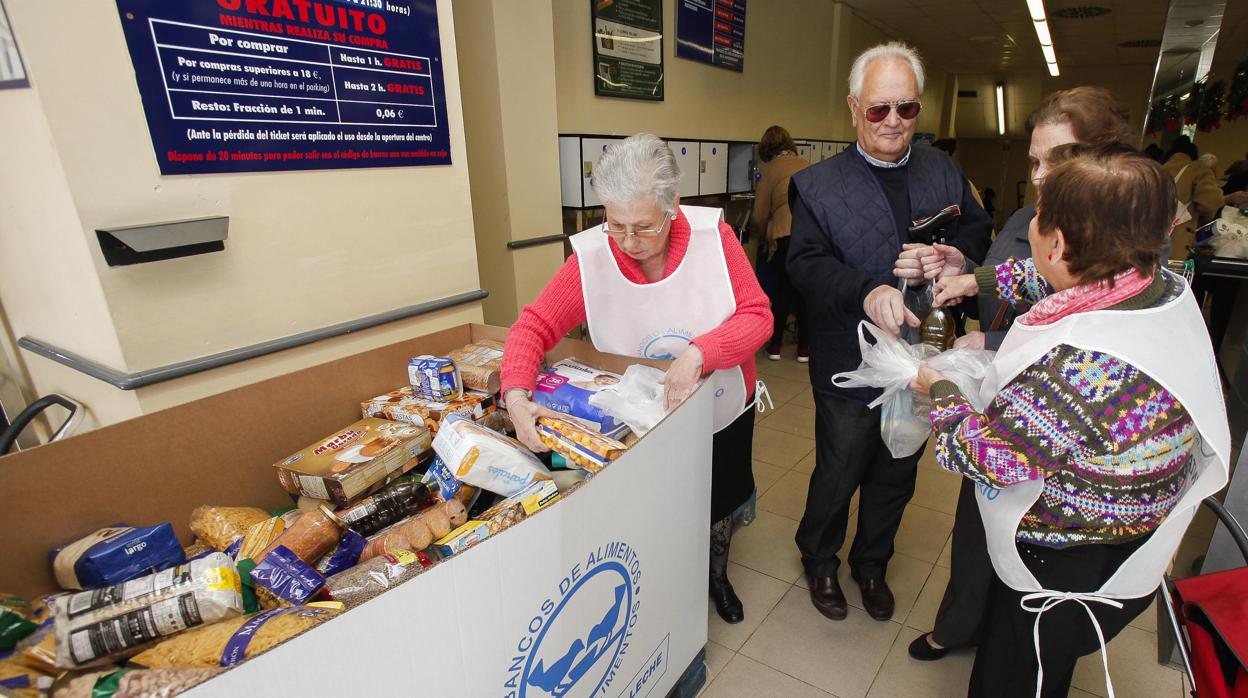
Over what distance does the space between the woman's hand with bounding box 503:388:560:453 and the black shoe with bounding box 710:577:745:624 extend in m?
1.06

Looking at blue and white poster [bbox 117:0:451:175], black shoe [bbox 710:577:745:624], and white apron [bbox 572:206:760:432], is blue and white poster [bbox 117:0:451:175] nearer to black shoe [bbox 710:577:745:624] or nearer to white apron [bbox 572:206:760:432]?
white apron [bbox 572:206:760:432]

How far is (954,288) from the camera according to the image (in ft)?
4.86

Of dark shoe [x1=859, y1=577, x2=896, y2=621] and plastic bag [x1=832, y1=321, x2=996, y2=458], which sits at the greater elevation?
plastic bag [x1=832, y1=321, x2=996, y2=458]

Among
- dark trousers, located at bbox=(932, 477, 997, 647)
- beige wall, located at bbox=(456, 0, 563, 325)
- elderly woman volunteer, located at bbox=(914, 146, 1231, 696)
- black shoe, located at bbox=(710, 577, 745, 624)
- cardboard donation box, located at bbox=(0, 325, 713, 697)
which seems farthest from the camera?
beige wall, located at bbox=(456, 0, 563, 325)

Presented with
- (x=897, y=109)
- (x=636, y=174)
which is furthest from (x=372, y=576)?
(x=897, y=109)

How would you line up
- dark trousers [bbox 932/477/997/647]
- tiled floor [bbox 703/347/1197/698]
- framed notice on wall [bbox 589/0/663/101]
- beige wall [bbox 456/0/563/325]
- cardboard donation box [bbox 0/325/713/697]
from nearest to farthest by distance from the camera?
cardboard donation box [bbox 0/325/713/697] < dark trousers [bbox 932/477/997/647] < tiled floor [bbox 703/347/1197/698] < beige wall [bbox 456/0/563/325] < framed notice on wall [bbox 589/0/663/101]

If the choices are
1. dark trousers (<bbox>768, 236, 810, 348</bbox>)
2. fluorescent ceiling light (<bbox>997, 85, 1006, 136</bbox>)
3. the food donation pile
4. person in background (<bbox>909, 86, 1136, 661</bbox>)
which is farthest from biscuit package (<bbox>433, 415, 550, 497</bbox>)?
fluorescent ceiling light (<bbox>997, 85, 1006, 136</bbox>)

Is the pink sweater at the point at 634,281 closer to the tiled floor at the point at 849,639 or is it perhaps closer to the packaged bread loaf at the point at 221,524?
the packaged bread loaf at the point at 221,524

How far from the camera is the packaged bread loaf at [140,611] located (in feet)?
2.71

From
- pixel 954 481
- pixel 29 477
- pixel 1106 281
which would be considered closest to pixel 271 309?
pixel 29 477

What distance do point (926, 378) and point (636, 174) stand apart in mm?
748

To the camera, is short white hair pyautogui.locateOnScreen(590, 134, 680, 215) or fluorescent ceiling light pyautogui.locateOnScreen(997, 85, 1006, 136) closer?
short white hair pyautogui.locateOnScreen(590, 134, 680, 215)

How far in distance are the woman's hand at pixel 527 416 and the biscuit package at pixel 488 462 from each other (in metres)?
0.04

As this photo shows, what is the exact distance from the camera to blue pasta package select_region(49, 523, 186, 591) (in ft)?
3.40
